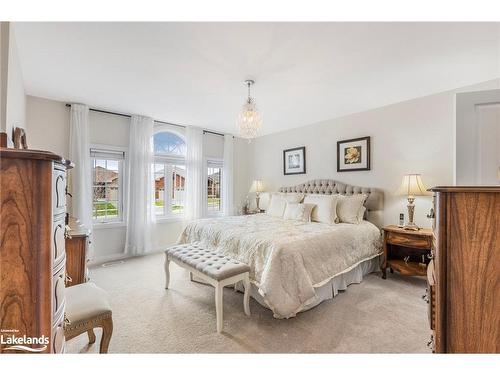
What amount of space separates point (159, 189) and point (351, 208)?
352 cm

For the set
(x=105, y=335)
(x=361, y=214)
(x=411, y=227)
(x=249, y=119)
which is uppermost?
(x=249, y=119)

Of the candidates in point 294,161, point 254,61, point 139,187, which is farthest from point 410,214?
point 139,187

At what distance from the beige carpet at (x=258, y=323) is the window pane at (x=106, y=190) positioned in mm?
1431

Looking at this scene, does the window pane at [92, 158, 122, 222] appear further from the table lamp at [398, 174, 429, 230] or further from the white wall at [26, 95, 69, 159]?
the table lamp at [398, 174, 429, 230]

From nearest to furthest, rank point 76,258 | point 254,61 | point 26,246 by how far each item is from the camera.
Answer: point 26,246 → point 76,258 → point 254,61

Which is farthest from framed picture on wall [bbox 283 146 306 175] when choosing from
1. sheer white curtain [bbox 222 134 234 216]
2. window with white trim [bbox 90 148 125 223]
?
window with white trim [bbox 90 148 125 223]

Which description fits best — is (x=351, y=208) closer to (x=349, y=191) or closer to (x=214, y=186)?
(x=349, y=191)

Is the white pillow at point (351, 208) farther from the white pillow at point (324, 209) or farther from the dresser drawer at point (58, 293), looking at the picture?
the dresser drawer at point (58, 293)

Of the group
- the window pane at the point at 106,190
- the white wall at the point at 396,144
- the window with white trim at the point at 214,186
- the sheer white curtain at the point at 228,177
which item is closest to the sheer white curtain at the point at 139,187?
the window pane at the point at 106,190

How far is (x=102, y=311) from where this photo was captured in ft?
4.57

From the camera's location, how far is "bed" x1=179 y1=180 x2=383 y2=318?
206cm

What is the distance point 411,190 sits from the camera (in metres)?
2.90
